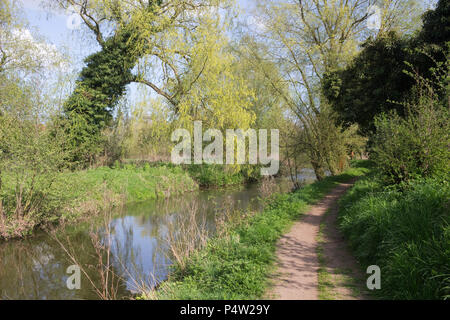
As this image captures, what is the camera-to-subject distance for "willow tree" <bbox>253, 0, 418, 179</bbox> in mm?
17797

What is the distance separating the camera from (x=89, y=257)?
8.27 meters

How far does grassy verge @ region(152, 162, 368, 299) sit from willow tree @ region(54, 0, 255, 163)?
32.0 ft

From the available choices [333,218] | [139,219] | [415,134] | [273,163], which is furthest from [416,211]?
[273,163]

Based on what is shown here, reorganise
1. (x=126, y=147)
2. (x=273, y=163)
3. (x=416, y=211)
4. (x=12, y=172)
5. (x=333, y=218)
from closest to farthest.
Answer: (x=416, y=211) → (x=333, y=218) → (x=12, y=172) → (x=126, y=147) → (x=273, y=163)

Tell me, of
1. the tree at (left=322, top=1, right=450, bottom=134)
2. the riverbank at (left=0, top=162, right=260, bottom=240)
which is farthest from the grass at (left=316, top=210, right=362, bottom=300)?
the tree at (left=322, top=1, right=450, bottom=134)

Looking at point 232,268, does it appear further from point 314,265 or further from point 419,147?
point 419,147

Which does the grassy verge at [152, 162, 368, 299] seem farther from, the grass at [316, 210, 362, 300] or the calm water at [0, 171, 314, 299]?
the grass at [316, 210, 362, 300]

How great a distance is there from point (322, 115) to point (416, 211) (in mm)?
13690

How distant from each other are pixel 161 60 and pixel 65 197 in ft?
30.5

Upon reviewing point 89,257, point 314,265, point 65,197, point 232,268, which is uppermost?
point 65,197

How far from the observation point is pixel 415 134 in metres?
6.93

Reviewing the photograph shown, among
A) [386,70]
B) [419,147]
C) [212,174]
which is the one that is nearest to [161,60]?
[212,174]

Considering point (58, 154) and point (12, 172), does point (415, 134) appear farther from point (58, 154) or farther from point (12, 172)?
point (12, 172)

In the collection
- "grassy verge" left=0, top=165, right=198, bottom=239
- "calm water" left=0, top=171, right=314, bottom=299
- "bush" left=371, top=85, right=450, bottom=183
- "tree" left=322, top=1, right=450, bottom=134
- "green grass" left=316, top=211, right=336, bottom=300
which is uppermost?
"tree" left=322, top=1, right=450, bottom=134
